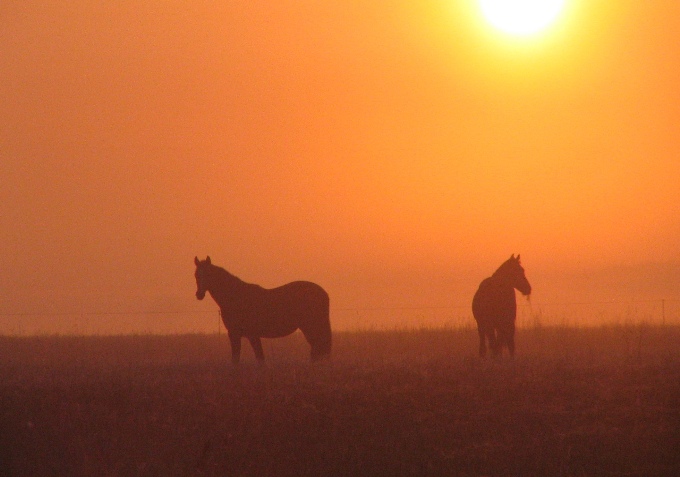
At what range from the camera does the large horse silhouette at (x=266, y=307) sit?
1809 centimetres

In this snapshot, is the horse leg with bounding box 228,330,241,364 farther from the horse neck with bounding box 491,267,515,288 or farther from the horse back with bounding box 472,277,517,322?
the horse neck with bounding box 491,267,515,288

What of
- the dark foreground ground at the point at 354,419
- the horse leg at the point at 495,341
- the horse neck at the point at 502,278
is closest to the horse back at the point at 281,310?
the dark foreground ground at the point at 354,419

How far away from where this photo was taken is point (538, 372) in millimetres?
13984

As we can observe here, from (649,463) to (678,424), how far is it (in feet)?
3.26

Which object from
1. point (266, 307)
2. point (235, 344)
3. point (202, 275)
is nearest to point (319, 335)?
point (266, 307)

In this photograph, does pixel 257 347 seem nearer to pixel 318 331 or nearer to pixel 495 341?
pixel 318 331

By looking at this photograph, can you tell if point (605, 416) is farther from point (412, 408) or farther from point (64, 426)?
point (64, 426)

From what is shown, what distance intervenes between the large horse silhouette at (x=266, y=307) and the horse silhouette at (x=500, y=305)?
302 cm

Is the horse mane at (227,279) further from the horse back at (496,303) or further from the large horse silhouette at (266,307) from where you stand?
the horse back at (496,303)

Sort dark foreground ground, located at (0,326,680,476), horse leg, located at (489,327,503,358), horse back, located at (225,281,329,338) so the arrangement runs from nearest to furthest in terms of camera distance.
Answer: dark foreground ground, located at (0,326,680,476), horse leg, located at (489,327,503,358), horse back, located at (225,281,329,338)

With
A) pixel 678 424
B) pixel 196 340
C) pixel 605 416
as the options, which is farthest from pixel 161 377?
pixel 196 340

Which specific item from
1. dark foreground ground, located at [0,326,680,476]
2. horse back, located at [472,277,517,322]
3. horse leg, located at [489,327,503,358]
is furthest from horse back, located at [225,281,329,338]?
horse leg, located at [489,327,503,358]

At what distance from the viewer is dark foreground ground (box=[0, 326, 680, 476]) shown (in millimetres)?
11578

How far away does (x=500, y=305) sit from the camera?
17.9m
